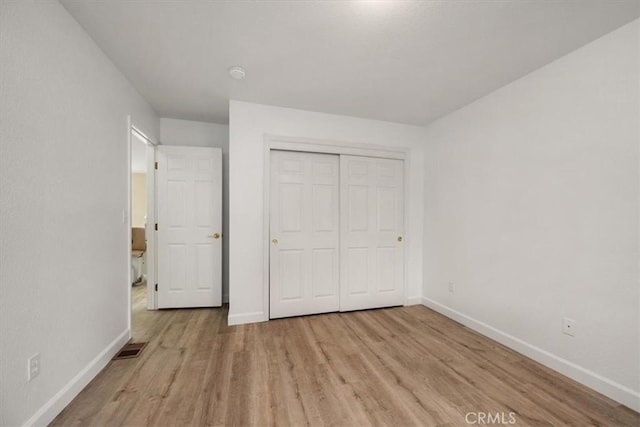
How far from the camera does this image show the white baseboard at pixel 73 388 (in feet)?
4.33

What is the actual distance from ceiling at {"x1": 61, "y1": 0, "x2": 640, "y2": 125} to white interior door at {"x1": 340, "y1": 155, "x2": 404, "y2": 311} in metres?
0.90

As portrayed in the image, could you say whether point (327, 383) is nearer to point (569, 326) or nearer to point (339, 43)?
point (569, 326)

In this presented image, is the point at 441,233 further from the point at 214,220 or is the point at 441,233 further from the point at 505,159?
the point at 214,220

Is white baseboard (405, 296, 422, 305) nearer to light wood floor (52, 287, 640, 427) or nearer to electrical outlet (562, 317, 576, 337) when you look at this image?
light wood floor (52, 287, 640, 427)

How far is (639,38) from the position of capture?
59.9 inches

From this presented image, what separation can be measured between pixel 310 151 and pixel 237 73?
1.12 metres

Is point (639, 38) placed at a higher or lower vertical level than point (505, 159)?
higher

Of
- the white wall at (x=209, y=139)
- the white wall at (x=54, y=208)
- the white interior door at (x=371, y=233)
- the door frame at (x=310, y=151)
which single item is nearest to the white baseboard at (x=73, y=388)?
the white wall at (x=54, y=208)

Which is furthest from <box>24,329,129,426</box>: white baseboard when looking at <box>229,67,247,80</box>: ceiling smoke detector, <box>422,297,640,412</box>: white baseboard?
<box>422,297,640,412</box>: white baseboard

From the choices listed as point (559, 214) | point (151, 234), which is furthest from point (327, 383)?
point (151, 234)

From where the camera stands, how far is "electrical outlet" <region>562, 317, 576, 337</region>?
183 centimetres

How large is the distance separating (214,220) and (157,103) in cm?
148

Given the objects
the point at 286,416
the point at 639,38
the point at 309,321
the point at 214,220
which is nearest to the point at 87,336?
the point at 286,416

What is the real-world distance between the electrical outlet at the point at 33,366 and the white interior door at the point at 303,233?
179 centimetres
